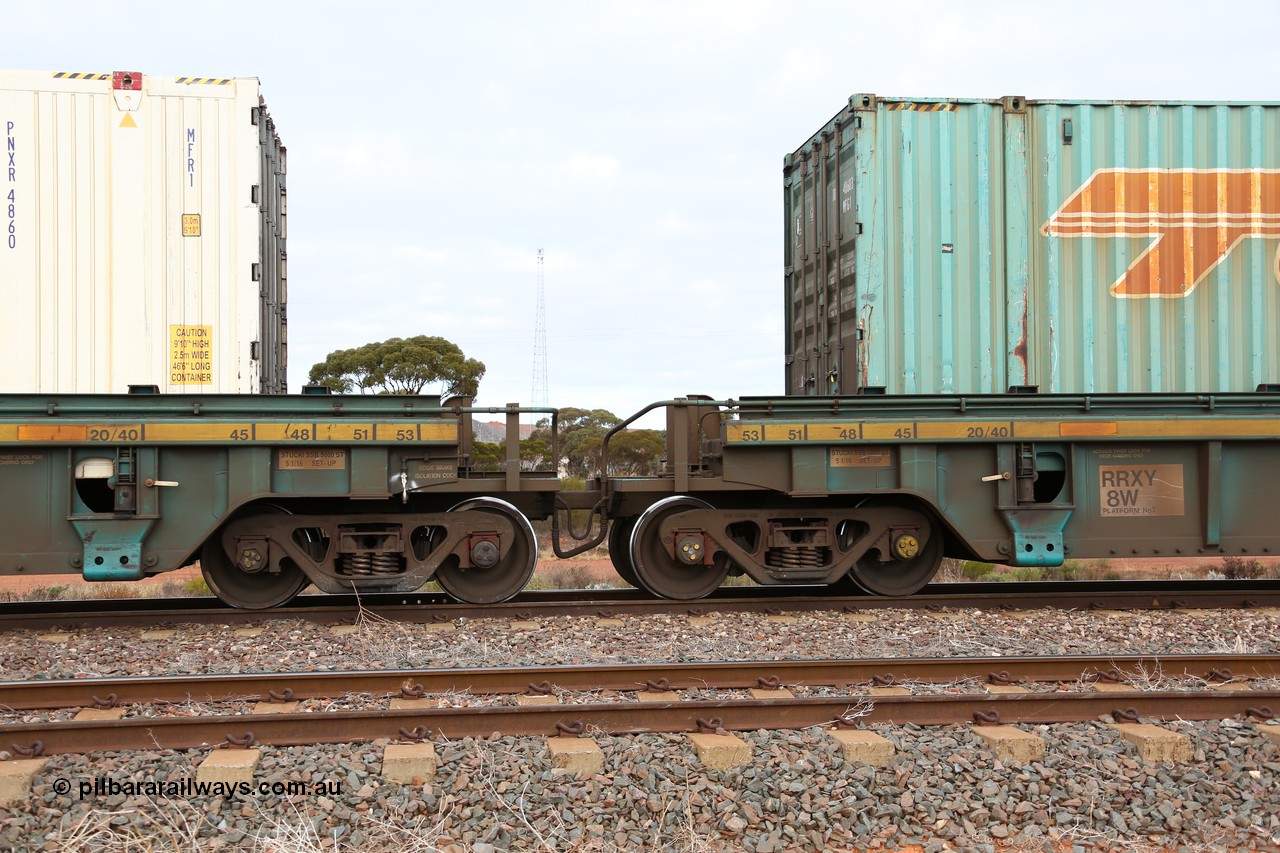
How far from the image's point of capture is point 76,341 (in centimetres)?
911

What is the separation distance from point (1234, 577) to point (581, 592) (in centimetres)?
906

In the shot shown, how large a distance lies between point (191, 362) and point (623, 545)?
4.42 m

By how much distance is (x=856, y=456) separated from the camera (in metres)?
9.13

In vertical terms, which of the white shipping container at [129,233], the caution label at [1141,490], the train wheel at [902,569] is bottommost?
the train wheel at [902,569]

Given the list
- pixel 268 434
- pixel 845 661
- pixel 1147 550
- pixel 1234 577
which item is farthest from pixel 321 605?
pixel 1234 577

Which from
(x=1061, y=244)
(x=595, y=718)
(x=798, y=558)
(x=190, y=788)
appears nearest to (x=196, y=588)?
(x=798, y=558)

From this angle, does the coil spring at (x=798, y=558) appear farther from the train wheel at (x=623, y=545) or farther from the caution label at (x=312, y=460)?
the caution label at (x=312, y=460)

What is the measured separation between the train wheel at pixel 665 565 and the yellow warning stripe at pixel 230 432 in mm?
1901

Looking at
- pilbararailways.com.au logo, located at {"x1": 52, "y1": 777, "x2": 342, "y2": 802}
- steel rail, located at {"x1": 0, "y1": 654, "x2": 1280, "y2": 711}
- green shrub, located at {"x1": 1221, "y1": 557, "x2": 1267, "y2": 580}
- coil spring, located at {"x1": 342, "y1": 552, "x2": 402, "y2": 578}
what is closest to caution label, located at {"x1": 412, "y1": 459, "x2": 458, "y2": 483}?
coil spring, located at {"x1": 342, "y1": 552, "x2": 402, "y2": 578}

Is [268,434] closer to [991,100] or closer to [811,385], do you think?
[811,385]

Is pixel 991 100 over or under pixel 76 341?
over

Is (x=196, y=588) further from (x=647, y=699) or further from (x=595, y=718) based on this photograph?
(x=595, y=718)

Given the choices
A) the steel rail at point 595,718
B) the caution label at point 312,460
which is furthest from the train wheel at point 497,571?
the steel rail at point 595,718

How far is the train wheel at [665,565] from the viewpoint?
9.09 m
